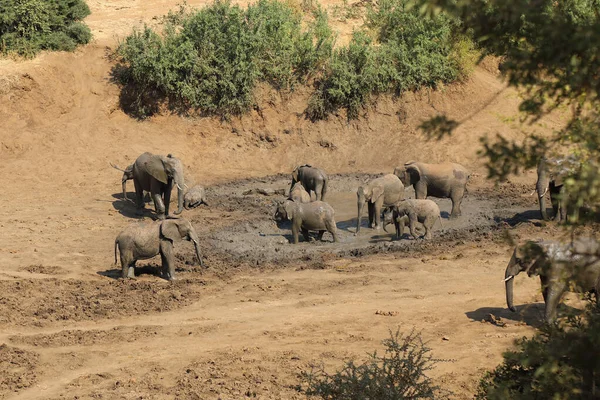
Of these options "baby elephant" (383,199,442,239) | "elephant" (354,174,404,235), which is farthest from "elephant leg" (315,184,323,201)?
A: "baby elephant" (383,199,442,239)

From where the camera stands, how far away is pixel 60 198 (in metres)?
22.8

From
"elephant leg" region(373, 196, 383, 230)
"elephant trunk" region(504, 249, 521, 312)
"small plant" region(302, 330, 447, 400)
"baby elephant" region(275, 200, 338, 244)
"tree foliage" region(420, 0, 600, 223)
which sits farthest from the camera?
"elephant leg" region(373, 196, 383, 230)

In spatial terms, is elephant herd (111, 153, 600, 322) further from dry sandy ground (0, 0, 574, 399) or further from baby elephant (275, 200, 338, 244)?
dry sandy ground (0, 0, 574, 399)

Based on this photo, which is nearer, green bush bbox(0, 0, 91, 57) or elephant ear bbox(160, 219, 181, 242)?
elephant ear bbox(160, 219, 181, 242)

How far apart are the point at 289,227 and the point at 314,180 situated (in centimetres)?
213

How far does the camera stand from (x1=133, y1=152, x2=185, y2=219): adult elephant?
2067 cm

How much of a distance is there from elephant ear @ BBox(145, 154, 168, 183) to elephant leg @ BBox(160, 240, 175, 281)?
530 centimetres

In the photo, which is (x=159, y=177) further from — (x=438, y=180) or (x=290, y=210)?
(x=438, y=180)

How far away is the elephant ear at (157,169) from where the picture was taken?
20.7 meters

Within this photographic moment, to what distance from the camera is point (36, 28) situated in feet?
95.2

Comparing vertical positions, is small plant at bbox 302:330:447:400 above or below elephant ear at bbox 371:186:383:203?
below

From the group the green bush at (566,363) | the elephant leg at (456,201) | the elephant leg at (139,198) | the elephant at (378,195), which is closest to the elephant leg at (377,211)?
the elephant at (378,195)

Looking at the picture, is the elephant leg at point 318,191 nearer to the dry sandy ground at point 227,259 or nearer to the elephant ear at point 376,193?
the dry sandy ground at point 227,259

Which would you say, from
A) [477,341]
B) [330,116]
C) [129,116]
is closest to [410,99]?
[330,116]
